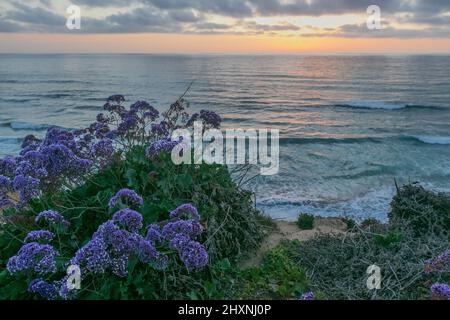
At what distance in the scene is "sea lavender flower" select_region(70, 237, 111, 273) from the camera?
128 inches

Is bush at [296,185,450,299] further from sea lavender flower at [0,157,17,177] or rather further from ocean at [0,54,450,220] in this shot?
ocean at [0,54,450,220]

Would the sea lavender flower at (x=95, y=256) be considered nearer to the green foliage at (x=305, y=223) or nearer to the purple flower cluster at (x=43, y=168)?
the purple flower cluster at (x=43, y=168)

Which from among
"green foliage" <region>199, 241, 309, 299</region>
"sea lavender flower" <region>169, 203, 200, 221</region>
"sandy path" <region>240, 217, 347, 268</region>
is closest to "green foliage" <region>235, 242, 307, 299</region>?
"green foliage" <region>199, 241, 309, 299</region>

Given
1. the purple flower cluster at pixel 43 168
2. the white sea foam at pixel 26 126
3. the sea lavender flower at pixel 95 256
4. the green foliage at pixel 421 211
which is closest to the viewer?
the sea lavender flower at pixel 95 256

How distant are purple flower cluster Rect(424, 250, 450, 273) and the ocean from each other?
6163 mm

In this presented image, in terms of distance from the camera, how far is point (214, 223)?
5012 mm

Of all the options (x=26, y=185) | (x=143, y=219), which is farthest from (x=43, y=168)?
(x=143, y=219)

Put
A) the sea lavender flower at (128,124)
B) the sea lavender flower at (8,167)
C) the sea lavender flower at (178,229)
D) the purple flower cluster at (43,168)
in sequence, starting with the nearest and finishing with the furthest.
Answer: the sea lavender flower at (178,229), the purple flower cluster at (43,168), the sea lavender flower at (8,167), the sea lavender flower at (128,124)

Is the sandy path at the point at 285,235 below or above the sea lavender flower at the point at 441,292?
below

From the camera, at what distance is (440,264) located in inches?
170

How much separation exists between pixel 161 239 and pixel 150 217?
0.78m

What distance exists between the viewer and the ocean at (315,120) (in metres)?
13.3

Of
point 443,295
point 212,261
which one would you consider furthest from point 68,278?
point 443,295

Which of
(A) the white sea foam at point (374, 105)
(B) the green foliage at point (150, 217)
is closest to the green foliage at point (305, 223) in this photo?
(B) the green foliage at point (150, 217)
